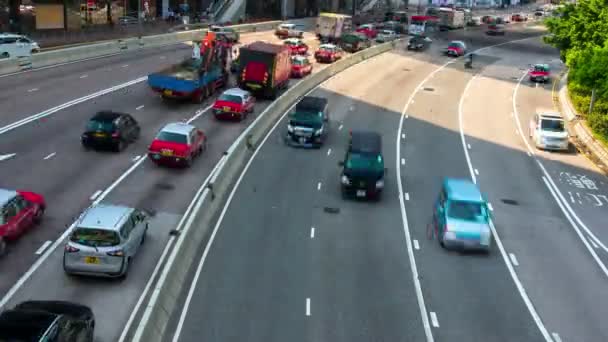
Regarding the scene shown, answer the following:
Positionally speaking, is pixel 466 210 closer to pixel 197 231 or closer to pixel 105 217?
pixel 197 231

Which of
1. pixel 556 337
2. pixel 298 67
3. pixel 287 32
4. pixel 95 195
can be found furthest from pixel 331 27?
pixel 556 337

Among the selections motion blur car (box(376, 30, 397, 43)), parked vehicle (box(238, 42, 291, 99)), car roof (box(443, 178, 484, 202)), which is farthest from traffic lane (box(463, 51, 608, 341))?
motion blur car (box(376, 30, 397, 43))

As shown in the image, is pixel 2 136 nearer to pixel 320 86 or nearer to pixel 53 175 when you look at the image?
pixel 53 175

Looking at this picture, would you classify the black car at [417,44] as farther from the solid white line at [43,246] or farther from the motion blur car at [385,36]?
the solid white line at [43,246]

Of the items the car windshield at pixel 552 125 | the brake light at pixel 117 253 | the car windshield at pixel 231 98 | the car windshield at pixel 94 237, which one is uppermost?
the car windshield at pixel 231 98

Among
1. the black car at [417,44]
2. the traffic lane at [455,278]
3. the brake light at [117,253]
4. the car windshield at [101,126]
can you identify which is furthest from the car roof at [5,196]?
the black car at [417,44]

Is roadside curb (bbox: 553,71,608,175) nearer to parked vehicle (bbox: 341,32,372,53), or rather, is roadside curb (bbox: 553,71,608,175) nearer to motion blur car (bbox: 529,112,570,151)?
motion blur car (bbox: 529,112,570,151)
